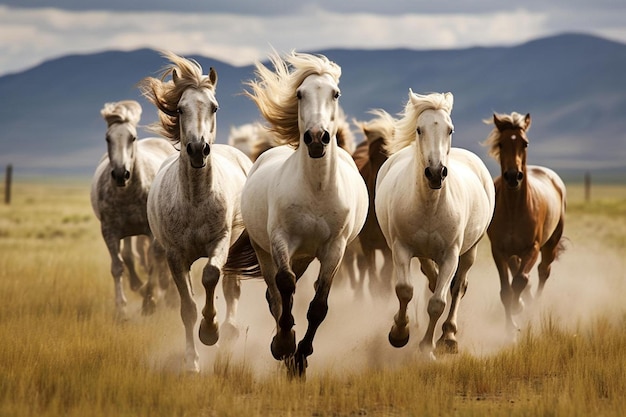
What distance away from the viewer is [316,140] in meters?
6.71

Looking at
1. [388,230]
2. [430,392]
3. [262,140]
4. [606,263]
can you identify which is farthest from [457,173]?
[606,263]

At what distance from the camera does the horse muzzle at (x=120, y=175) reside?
1034 centimetres

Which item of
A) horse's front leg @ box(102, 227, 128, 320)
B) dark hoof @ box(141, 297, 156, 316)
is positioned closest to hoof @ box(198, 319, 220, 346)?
dark hoof @ box(141, 297, 156, 316)

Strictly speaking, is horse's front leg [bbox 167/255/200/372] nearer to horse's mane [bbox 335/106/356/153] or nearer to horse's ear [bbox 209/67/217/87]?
horse's ear [bbox 209/67/217/87]

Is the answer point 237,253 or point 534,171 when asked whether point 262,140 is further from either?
point 237,253

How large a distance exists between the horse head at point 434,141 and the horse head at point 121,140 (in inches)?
154

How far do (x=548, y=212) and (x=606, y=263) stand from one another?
5650mm

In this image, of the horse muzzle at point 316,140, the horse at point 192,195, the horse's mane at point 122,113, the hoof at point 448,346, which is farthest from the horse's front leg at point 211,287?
the horse's mane at point 122,113

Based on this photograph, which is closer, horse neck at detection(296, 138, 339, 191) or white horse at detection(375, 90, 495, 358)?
horse neck at detection(296, 138, 339, 191)

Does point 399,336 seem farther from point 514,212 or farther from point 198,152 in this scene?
point 514,212

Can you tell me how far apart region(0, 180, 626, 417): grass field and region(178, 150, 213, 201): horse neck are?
1363mm

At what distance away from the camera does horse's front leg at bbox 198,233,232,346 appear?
778 centimetres

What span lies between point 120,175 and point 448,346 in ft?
13.7

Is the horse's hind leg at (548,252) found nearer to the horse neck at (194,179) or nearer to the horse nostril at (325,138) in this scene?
the horse neck at (194,179)
